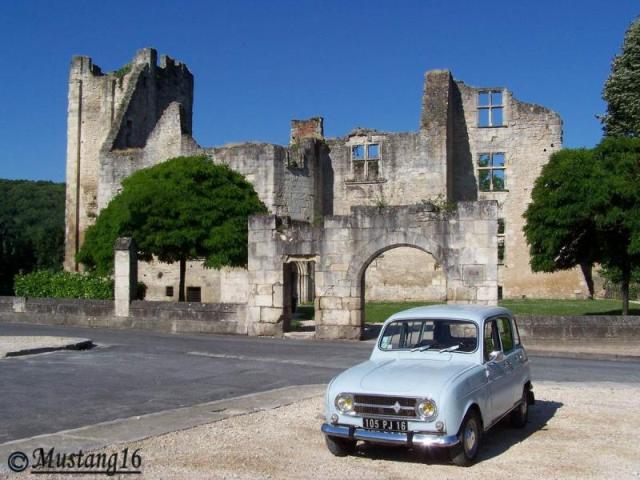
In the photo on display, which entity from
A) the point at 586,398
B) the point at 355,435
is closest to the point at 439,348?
the point at 355,435

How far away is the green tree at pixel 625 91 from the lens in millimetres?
33500

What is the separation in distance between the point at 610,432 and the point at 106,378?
323 inches

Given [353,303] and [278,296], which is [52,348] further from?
[353,303]

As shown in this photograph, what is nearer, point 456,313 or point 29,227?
point 456,313

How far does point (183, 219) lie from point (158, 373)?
573 inches

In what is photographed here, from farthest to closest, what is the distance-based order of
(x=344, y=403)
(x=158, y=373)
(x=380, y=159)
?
1. (x=380, y=159)
2. (x=158, y=373)
3. (x=344, y=403)

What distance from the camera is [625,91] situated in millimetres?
34375

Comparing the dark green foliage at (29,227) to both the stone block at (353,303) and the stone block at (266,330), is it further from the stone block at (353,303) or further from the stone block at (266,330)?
the stone block at (353,303)

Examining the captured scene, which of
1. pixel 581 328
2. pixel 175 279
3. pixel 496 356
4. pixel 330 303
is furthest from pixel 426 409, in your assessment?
pixel 175 279

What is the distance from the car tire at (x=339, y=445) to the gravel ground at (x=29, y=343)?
1033 cm

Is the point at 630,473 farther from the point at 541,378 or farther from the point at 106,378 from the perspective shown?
the point at 106,378

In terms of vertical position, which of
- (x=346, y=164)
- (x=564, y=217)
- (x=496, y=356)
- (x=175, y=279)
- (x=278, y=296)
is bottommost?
(x=496, y=356)

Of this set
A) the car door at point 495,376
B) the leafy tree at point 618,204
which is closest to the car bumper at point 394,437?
the car door at point 495,376

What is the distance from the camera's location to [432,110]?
37781 millimetres
